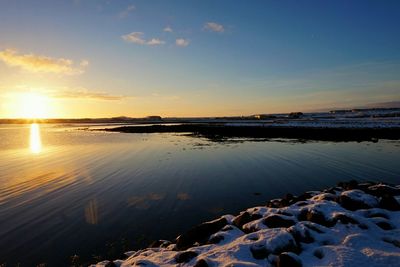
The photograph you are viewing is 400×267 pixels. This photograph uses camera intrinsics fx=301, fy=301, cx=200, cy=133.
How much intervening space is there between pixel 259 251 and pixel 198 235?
2.29m

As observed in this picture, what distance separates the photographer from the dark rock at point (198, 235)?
829 cm

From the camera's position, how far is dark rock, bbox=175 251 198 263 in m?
7.02

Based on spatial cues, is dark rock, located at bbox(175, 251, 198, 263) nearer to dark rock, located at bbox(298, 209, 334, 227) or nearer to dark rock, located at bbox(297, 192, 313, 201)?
dark rock, located at bbox(298, 209, 334, 227)

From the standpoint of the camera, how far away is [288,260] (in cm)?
608

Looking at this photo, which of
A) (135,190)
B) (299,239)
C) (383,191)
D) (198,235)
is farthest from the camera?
(135,190)

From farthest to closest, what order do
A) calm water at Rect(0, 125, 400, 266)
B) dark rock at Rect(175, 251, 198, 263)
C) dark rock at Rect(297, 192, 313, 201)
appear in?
dark rock at Rect(297, 192, 313, 201) → calm water at Rect(0, 125, 400, 266) → dark rock at Rect(175, 251, 198, 263)

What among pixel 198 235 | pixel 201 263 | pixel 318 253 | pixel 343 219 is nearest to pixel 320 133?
pixel 343 219

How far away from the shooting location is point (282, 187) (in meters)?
15.5

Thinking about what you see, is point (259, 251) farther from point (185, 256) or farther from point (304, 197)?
point (304, 197)

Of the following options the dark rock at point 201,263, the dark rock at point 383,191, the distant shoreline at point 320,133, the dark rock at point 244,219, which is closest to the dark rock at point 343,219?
the dark rock at point 244,219

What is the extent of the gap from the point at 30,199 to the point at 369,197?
14.1 metres

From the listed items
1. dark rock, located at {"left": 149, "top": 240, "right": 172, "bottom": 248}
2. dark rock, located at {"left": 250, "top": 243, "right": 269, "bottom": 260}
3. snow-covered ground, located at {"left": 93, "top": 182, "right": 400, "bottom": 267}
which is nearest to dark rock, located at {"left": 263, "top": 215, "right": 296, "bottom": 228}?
snow-covered ground, located at {"left": 93, "top": 182, "right": 400, "bottom": 267}

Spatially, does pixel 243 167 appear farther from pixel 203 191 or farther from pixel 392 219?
pixel 392 219

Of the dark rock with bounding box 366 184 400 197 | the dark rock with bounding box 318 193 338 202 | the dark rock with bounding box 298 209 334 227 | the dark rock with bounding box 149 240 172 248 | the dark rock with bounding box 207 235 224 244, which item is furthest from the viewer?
the dark rock with bounding box 366 184 400 197
